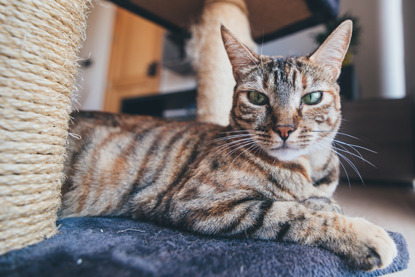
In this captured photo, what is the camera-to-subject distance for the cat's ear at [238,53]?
916mm

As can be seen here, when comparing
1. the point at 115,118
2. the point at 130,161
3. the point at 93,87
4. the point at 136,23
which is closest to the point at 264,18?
the point at 115,118

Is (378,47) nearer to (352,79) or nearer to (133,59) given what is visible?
(352,79)

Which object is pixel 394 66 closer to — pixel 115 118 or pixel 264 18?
pixel 264 18

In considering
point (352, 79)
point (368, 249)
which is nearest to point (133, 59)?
point (352, 79)

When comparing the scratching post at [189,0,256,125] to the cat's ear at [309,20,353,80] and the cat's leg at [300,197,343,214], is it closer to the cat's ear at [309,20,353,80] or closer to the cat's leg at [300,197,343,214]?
the cat's ear at [309,20,353,80]

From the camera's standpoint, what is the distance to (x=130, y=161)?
981 millimetres

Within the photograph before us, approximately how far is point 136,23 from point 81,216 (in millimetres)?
4534

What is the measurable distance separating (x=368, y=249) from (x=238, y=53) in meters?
0.73

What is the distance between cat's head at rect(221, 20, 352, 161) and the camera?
0.76 m

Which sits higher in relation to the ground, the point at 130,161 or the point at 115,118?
the point at 115,118

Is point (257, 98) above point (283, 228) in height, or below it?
above

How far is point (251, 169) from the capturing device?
2.62ft

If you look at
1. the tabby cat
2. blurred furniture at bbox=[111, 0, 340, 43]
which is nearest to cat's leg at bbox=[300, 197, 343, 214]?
the tabby cat

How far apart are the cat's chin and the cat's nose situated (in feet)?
0.13
